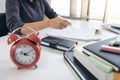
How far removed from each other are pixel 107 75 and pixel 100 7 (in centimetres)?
154

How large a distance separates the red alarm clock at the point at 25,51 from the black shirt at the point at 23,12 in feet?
1.25

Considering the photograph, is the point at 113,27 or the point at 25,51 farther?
the point at 113,27

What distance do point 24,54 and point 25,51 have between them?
1 centimetres

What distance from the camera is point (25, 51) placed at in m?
0.70

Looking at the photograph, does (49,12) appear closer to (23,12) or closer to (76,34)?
(23,12)

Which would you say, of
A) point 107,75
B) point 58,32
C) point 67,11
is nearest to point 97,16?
point 67,11

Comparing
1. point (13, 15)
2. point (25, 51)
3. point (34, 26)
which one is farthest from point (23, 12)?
point (25, 51)

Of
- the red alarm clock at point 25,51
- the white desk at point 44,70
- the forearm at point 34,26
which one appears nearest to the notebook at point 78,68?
the white desk at point 44,70

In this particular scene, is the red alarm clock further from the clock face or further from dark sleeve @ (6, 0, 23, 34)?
dark sleeve @ (6, 0, 23, 34)

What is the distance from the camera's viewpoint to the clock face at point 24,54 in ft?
2.31

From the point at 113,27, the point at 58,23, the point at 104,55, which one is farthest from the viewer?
the point at 113,27

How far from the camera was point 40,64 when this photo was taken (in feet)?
2.54

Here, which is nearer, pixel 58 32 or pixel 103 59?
pixel 103 59

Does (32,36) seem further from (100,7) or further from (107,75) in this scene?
(100,7)
